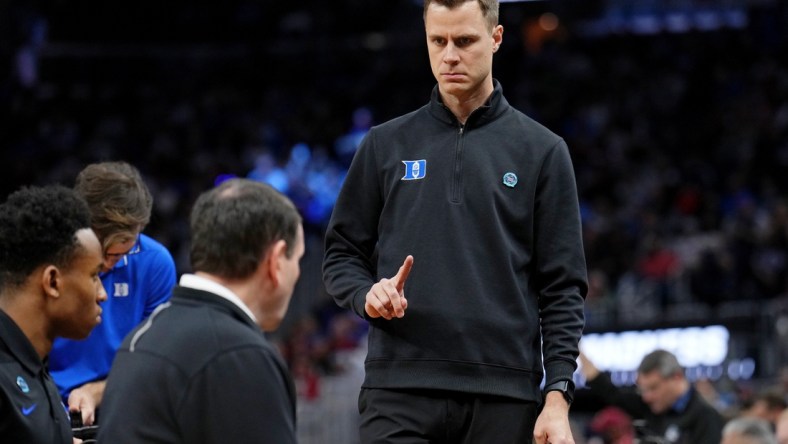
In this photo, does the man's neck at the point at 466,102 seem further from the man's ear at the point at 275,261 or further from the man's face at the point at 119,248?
the man's face at the point at 119,248

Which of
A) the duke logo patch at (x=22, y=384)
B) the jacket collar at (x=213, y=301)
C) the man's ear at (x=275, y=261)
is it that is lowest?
the duke logo patch at (x=22, y=384)

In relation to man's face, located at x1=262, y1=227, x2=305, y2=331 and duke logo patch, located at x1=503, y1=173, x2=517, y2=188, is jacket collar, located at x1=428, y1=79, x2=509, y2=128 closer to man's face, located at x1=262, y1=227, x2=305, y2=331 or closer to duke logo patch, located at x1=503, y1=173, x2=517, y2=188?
duke logo patch, located at x1=503, y1=173, x2=517, y2=188

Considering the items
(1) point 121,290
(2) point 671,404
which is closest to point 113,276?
(1) point 121,290

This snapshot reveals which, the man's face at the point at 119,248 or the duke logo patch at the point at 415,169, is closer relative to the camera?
the duke logo patch at the point at 415,169

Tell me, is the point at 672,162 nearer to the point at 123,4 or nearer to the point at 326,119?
the point at 326,119

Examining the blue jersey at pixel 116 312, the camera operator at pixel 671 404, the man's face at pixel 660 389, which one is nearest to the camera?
the blue jersey at pixel 116 312

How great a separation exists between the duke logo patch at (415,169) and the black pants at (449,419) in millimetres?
718

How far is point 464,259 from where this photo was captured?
4.03 metres

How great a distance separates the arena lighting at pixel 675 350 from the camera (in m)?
15.2

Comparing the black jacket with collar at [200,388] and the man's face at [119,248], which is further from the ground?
the man's face at [119,248]

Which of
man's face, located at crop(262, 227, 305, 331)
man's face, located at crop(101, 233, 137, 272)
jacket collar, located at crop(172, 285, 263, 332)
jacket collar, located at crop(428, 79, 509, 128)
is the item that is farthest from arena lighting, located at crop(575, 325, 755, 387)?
jacket collar, located at crop(172, 285, 263, 332)

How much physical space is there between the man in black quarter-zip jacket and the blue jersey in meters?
1.23

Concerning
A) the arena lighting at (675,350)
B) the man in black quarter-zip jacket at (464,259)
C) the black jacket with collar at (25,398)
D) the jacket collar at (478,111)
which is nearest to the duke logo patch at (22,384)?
the black jacket with collar at (25,398)

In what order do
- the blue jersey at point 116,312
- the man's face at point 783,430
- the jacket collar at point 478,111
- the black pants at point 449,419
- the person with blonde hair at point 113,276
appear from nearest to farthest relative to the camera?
the black pants at point 449,419, the jacket collar at point 478,111, the person with blonde hair at point 113,276, the blue jersey at point 116,312, the man's face at point 783,430
